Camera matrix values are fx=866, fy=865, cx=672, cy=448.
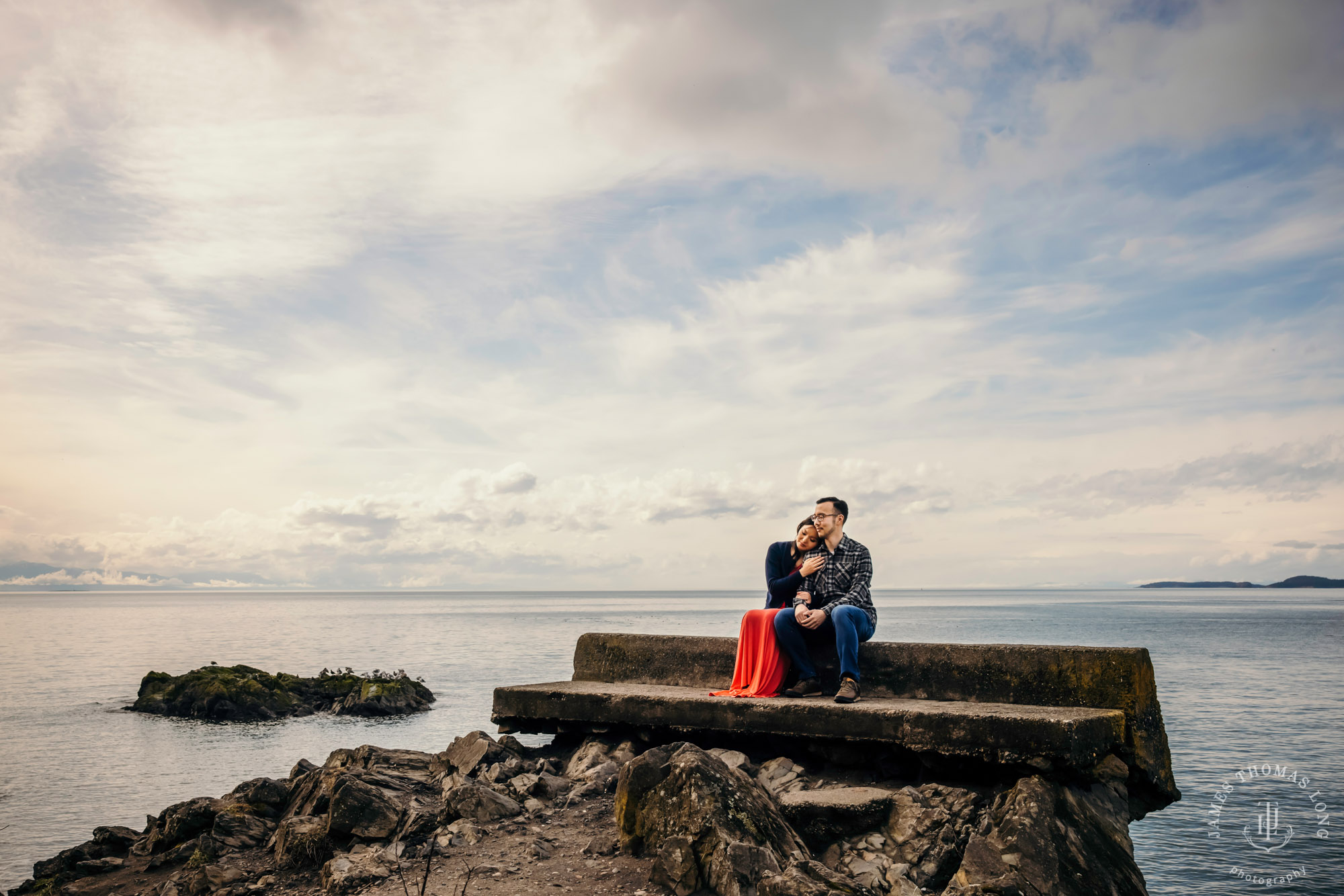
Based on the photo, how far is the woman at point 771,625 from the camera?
6.76 m

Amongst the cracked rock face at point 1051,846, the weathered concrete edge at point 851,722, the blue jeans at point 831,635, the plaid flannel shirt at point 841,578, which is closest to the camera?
the cracked rock face at point 1051,846

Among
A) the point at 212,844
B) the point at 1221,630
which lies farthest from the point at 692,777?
the point at 1221,630

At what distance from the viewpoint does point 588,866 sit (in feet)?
16.4

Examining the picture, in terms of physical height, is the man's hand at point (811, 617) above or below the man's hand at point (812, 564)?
below

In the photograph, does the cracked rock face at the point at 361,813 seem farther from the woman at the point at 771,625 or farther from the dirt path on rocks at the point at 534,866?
the woman at the point at 771,625

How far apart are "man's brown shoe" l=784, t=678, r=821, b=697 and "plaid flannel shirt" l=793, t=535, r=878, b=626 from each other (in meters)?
0.56

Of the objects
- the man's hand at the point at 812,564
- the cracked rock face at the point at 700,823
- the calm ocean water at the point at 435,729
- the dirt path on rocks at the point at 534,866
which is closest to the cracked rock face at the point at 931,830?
the cracked rock face at the point at 700,823

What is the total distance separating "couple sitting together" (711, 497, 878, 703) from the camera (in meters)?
→ 6.70

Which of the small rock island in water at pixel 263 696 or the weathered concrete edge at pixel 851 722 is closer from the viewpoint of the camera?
the weathered concrete edge at pixel 851 722

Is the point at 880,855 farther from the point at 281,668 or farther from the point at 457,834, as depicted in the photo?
the point at 281,668

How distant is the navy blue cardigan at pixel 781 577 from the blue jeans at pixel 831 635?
11.1 inches

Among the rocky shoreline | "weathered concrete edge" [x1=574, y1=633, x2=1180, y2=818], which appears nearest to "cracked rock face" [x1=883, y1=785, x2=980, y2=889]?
the rocky shoreline

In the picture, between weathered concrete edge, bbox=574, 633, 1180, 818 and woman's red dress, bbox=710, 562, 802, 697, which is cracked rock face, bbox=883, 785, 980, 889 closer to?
weathered concrete edge, bbox=574, 633, 1180, 818

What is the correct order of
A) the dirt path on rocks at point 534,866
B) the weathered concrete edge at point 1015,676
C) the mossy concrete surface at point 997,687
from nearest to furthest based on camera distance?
the dirt path on rocks at point 534,866 < the mossy concrete surface at point 997,687 < the weathered concrete edge at point 1015,676
